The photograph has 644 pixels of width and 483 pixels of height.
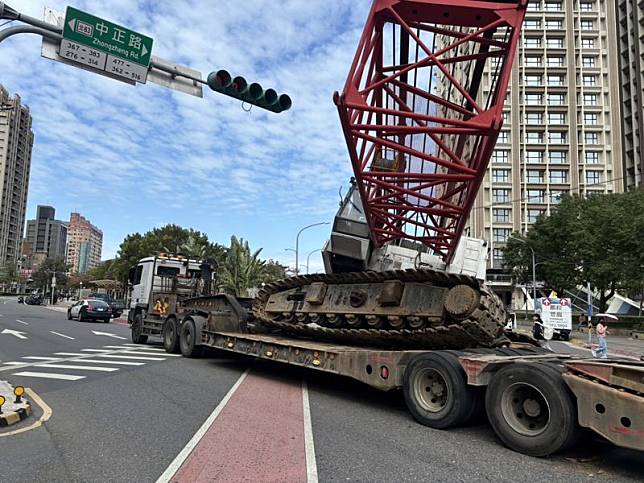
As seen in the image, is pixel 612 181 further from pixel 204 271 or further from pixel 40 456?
pixel 40 456

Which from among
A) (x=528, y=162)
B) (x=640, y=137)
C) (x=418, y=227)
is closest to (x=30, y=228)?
(x=528, y=162)

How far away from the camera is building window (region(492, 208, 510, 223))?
72.4 metres

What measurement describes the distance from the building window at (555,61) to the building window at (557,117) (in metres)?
7.05

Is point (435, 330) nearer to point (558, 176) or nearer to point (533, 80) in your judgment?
point (558, 176)

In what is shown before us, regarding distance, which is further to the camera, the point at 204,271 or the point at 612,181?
the point at 612,181

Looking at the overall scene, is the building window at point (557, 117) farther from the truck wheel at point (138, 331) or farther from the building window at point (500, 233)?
the truck wheel at point (138, 331)

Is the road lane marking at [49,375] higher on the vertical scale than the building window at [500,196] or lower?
lower

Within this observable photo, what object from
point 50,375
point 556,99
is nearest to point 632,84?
point 556,99

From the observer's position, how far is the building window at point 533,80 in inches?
2926

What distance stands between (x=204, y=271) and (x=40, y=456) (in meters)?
10.8

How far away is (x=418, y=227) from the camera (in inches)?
449

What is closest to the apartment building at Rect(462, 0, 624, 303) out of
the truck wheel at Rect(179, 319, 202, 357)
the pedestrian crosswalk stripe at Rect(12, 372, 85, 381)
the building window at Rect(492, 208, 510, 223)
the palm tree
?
the building window at Rect(492, 208, 510, 223)

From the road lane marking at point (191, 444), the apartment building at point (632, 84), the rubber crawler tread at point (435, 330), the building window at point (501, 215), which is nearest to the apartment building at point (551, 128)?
the building window at point (501, 215)

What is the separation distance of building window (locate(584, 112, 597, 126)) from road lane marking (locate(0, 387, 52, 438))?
80051 millimetres
